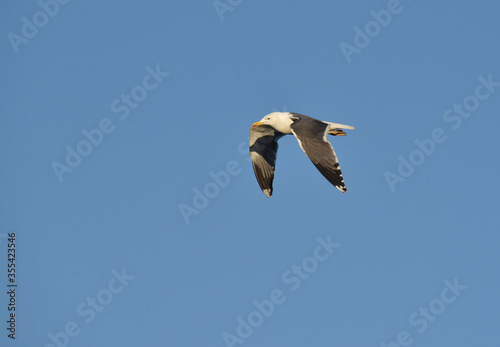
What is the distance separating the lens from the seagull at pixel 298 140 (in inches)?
943

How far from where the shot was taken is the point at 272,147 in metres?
28.3

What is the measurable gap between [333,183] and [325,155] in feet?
2.27

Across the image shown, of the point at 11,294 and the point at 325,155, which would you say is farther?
the point at 11,294

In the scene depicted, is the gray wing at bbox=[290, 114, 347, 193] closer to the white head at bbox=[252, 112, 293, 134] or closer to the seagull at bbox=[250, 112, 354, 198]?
the seagull at bbox=[250, 112, 354, 198]

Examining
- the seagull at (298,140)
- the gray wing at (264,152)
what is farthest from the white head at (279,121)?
the gray wing at (264,152)

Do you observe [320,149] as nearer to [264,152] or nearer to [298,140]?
[298,140]

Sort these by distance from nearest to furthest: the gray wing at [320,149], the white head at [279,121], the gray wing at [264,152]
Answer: the gray wing at [320,149] < the white head at [279,121] < the gray wing at [264,152]

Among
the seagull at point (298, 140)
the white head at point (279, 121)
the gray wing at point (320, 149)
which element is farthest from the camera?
the white head at point (279, 121)

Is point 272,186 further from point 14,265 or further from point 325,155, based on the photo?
point 14,265

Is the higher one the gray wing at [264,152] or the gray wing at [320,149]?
the gray wing at [264,152]

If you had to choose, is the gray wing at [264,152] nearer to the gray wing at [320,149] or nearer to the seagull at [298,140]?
the seagull at [298,140]

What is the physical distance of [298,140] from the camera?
2464cm

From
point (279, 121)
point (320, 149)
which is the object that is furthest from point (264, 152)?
point (320, 149)

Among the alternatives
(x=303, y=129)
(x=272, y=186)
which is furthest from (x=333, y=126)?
(x=272, y=186)
